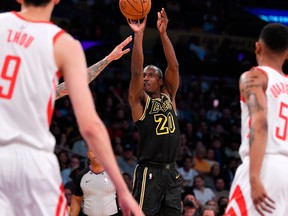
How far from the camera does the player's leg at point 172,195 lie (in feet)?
26.1

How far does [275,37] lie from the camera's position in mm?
5051

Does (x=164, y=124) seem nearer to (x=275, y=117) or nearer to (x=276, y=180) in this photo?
(x=275, y=117)

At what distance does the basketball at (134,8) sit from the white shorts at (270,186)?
392cm

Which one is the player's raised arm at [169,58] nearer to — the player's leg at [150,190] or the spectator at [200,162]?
the player's leg at [150,190]

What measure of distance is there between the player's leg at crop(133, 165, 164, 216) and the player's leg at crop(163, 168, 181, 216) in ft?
0.24

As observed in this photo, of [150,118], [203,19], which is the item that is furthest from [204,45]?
[150,118]

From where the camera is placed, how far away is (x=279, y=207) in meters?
4.87

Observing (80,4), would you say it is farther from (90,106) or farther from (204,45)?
(90,106)

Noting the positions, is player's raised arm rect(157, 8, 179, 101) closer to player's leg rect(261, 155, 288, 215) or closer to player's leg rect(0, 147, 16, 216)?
player's leg rect(261, 155, 288, 215)

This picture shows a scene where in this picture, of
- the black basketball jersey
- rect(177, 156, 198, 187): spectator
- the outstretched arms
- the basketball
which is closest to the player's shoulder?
the outstretched arms

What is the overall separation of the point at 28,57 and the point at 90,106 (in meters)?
0.49

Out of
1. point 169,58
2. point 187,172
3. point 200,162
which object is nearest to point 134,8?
point 169,58

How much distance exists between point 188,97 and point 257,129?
45.3 ft

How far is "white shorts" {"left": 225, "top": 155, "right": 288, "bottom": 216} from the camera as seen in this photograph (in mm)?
4840
